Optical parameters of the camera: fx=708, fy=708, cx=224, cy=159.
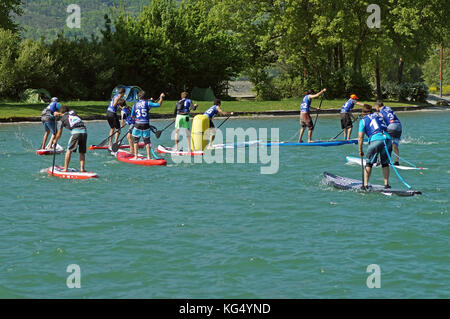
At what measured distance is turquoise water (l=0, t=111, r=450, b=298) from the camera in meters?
9.96

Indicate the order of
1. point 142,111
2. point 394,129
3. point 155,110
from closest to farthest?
point 394,129
point 142,111
point 155,110

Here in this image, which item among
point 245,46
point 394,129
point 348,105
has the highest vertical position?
point 245,46

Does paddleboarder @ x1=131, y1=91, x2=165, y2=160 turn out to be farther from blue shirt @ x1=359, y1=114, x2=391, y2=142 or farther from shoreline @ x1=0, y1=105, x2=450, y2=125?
shoreline @ x1=0, y1=105, x2=450, y2=125

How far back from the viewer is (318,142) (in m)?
27.1

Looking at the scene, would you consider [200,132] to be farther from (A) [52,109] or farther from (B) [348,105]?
(B) [348,105]

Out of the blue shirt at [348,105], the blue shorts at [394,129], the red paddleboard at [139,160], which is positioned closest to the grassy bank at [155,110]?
the blue shirt at [348,105]

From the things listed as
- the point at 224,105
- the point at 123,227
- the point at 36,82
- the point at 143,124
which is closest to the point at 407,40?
the point at 224,105

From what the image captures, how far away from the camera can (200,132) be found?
2442 cm

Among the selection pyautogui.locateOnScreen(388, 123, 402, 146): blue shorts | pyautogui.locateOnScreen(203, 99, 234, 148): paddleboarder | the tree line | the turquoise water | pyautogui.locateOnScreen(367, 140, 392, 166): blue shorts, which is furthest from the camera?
the tree line

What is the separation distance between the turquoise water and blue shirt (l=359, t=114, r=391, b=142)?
1.39 metres

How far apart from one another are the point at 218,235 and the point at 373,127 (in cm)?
521

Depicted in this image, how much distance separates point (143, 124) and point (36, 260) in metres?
10.5

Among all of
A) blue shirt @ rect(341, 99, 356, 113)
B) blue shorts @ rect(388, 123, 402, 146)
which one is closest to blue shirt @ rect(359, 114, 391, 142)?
blue shorts @ rect(388, 123, 402, 146)

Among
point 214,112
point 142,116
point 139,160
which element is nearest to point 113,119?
point 139,160
